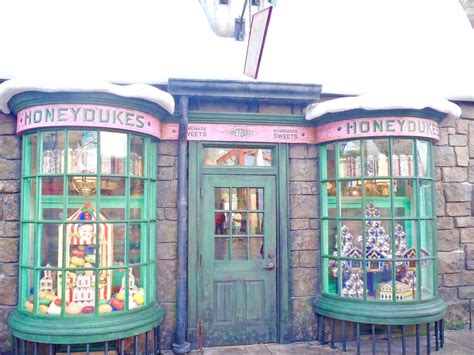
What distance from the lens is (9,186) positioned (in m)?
4.67

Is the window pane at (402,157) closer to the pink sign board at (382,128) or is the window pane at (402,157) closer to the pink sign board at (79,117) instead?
the pink sign board at (382,128)

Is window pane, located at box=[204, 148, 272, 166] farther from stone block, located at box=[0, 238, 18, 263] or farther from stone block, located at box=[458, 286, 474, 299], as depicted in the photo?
stone block, located at box=[458, 286, 474, 299]

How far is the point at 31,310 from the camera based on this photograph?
4285 mm

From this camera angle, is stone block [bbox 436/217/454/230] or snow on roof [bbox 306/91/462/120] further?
stone block [bbox 436/217/454/230]

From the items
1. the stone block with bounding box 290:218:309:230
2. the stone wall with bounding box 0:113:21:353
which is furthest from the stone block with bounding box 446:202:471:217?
the stone wall with bounding box 0:113:21:353

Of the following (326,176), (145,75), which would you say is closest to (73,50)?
(145,75)

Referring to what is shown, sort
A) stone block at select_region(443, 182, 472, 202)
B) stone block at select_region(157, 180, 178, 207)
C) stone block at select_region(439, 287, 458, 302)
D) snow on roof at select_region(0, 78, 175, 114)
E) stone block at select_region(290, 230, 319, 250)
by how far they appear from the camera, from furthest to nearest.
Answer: stone block at select_region(443, 182, 472, 202) < stone block at select_region(439, 287, 458, 302) < stone block at select_region(290, 230, 319, 250) < stone block at select_region(157, 180, 178, 207) < snow on roof at select_region(0, 78, 175, 114)

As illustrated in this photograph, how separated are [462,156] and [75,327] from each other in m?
5.08

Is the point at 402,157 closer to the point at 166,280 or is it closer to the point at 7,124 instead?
the point at 166,280

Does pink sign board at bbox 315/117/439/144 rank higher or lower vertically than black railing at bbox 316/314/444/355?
higher

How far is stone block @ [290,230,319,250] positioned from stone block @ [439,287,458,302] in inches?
70.2

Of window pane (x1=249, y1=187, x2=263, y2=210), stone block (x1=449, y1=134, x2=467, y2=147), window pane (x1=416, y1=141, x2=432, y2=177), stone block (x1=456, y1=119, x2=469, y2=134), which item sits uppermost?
stone block (x1=456, y1=119, x2=469, y2=134)

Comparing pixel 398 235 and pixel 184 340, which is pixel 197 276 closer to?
pixel 184 340

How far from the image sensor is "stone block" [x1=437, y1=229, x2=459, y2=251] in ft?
18.1
